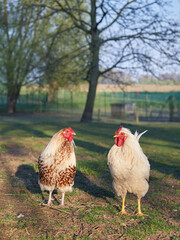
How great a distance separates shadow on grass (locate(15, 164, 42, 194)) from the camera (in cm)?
562

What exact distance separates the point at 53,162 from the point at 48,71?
48.2 ft

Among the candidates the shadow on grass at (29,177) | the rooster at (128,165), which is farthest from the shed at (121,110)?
the rooster at (128,165)

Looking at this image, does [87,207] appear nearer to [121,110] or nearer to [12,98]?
[121,110]

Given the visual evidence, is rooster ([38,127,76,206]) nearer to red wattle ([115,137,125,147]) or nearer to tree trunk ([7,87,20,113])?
red wattle ([115,137,125,147])

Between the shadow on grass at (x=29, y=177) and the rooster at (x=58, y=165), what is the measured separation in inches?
27.6

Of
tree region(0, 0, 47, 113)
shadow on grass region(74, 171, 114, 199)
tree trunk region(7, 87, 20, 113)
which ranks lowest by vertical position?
shadow on grass region(74, 171, 114, 199)

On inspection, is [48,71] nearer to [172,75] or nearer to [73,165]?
[172,75]

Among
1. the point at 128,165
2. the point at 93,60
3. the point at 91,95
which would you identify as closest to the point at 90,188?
the point at 128,165

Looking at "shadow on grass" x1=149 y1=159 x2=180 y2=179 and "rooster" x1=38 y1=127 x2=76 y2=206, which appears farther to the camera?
"shadow on grass" x1=149 y1=159 x2=180 y2=179

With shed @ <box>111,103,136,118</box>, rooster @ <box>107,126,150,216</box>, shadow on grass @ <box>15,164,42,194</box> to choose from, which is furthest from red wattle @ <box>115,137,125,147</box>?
shed @ <box>111,103,136,118</box>

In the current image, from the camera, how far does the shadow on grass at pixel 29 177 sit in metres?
5.62

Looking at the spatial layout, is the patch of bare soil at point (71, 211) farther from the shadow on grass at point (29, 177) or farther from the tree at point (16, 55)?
the tree at point (16, 55)

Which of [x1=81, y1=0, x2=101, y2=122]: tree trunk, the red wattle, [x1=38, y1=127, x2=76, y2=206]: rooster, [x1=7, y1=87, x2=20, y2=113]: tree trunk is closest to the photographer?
the red wattle

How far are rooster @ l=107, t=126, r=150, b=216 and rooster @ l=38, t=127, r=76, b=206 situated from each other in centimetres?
79
